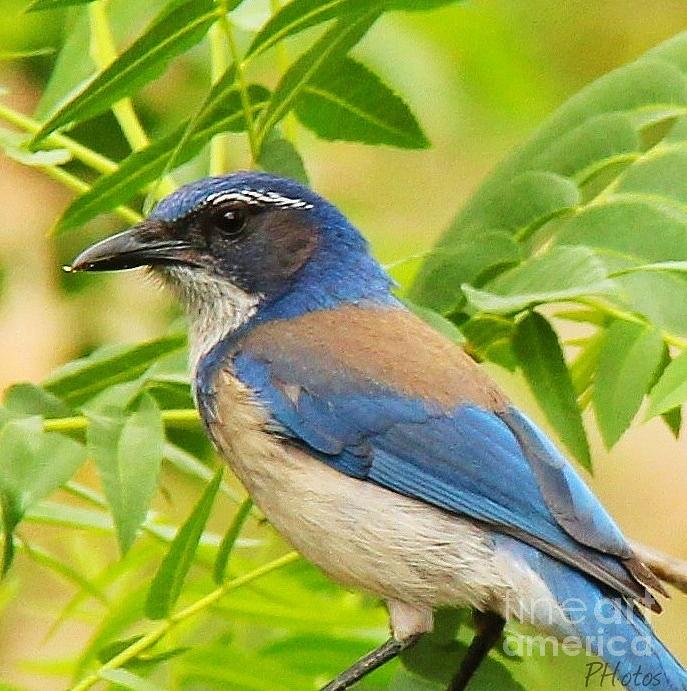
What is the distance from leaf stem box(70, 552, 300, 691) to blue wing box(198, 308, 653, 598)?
35 centimetres

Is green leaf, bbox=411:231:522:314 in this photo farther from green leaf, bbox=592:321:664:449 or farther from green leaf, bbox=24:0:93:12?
green leaf, bbox=24:0:93:12

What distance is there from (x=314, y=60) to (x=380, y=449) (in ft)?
3.10

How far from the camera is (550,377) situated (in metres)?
3.71

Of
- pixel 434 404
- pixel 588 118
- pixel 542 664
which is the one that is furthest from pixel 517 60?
pixel 542 664

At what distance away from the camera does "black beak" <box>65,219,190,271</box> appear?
405 centimetres

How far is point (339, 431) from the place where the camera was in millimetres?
3980

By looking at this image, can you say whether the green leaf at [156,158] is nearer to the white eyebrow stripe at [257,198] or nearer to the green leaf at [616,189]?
the white eyebrow stripe at [257,198]

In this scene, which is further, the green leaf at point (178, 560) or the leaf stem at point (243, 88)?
the leaf stem at point (243, 88)

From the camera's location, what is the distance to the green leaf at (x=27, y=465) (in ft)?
10.8

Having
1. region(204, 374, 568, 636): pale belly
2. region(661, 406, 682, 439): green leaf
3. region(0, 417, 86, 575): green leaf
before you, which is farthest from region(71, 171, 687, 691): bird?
region(0, 417, 86, 575): green leaf

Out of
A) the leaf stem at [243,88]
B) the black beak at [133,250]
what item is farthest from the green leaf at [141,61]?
the black beak at [133,250]

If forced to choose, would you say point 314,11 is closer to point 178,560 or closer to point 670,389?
point 670,389

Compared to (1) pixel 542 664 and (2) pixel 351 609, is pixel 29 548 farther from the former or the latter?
(1) pixel 542 664

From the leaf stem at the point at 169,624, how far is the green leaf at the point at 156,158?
2.97 feet
